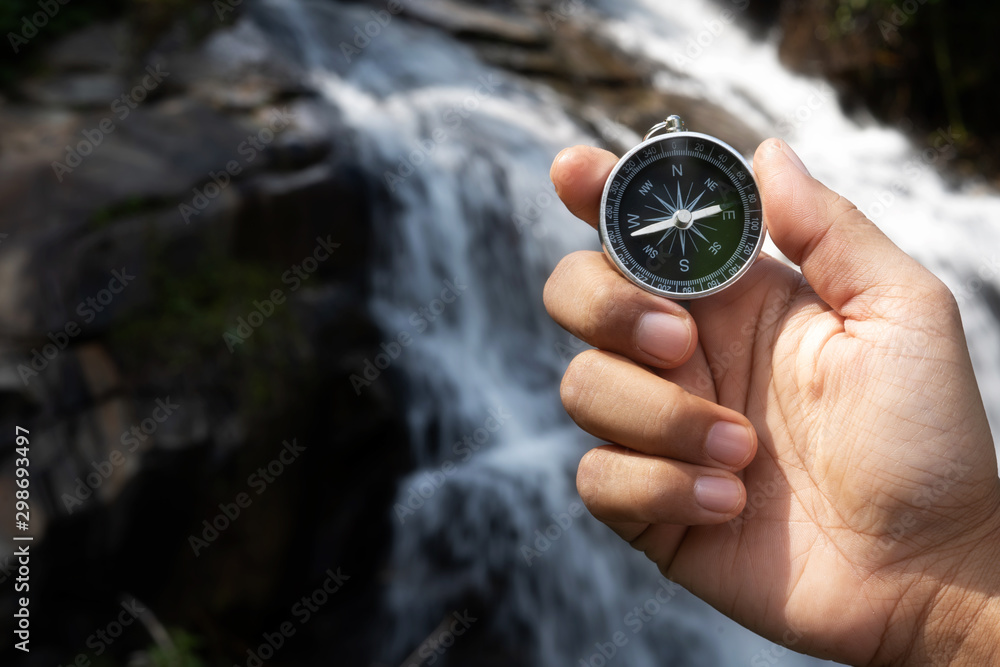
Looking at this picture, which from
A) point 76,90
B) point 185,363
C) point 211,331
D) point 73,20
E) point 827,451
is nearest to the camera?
point 827,451

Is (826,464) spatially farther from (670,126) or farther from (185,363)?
(185,363)

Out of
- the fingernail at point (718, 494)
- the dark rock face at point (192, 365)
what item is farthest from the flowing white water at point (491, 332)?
the fingernail at point (718, 494)

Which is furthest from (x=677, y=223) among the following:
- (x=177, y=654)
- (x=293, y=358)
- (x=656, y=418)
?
(x=177, y=654)

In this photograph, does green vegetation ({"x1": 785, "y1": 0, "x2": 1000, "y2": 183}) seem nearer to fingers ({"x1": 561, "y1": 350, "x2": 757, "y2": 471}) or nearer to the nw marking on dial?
the nw marking on dial

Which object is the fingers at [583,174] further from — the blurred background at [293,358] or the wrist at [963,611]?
the blurred background at [293,358]

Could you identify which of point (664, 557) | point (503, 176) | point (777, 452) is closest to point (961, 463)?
point (777, 452)

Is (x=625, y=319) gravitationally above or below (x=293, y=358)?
above

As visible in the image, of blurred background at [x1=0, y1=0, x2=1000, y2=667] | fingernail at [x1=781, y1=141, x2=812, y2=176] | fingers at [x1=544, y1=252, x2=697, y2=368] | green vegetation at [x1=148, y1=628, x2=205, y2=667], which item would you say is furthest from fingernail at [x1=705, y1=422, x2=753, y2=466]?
green vegetation at [x1=148, y1=628, x2=205, y2=667]
